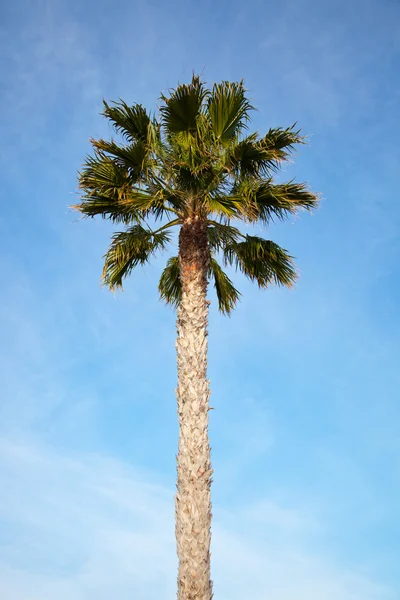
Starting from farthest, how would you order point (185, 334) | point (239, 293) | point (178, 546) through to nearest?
1. point (239, 293)
2. point (185, 334)
3. point (178, 546)

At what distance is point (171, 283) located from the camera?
588 inches

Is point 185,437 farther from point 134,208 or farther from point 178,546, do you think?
point 134,208

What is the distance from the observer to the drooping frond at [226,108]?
12.2m

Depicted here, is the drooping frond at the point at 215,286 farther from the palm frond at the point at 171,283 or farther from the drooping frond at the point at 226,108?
the drooping frond at the point at 226,108

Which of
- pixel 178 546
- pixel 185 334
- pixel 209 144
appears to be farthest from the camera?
pixel 209 144

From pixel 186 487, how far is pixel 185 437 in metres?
0.79

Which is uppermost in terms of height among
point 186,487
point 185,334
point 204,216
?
point 204,216

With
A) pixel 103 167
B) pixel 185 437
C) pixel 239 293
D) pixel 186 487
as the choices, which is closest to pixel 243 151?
pixel 103 167

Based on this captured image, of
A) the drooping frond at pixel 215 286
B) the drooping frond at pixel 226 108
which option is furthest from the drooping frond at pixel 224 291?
the drooping frond at pixel 226 108

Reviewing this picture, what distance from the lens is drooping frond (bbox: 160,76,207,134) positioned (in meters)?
11.9

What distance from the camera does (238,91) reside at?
12.2 meters

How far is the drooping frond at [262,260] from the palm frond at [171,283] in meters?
1.56

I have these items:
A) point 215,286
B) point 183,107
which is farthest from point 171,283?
point 183,107

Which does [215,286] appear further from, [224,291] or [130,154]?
[130,154]
